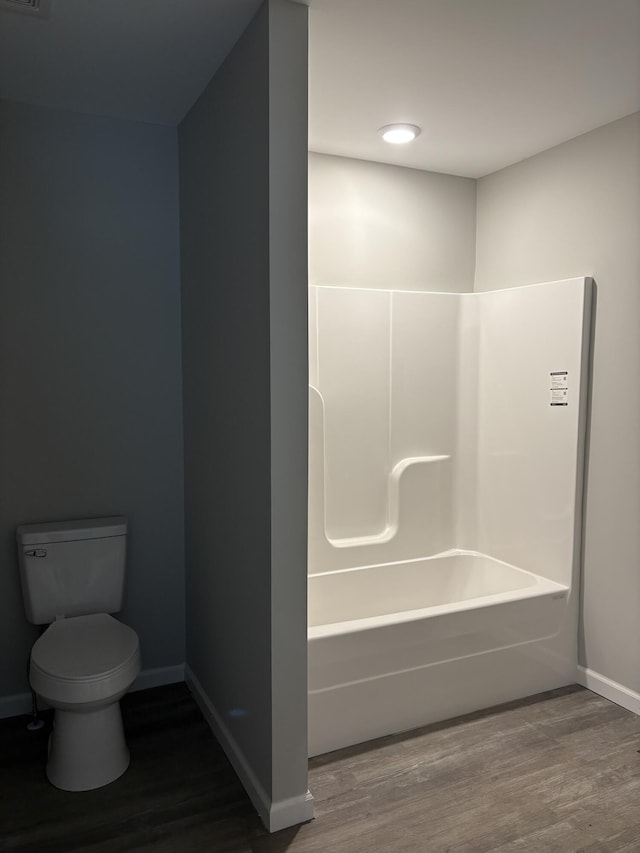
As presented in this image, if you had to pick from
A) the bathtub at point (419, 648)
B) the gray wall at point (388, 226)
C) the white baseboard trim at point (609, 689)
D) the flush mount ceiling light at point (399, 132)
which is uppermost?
the flush mount ceiling light at point (399, 132)

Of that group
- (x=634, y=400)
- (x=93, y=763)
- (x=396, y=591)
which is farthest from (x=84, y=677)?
(x=634, y=400)

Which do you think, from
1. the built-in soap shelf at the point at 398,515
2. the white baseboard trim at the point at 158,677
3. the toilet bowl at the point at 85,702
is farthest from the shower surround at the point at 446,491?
the toilet bowl at the point at 85,702

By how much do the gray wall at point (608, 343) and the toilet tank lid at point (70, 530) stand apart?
210 cm

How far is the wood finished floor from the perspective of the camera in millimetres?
2061

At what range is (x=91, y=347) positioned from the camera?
2.84 metres

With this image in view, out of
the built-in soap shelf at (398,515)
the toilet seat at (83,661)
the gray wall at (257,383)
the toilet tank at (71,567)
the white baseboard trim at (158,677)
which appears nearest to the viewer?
the gray wall at (257,383)

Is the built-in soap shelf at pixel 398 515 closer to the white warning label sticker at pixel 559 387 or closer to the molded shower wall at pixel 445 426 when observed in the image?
the molded shower wall at pixel 445 426

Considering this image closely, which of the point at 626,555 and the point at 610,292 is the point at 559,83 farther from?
the point at 626,555

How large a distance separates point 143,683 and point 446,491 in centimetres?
179

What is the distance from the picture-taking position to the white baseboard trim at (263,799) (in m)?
2.10

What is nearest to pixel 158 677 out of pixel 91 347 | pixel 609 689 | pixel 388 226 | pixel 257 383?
pixel 91 347

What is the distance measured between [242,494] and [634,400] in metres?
1.70

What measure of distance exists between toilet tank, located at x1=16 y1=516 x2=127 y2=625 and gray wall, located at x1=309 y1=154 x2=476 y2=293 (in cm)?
154

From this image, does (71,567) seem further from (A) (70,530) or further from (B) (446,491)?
(B) (446,491)
